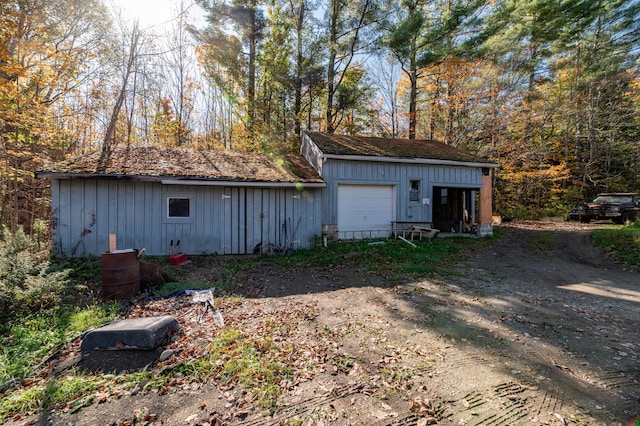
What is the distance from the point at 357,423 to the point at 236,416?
1101 mm

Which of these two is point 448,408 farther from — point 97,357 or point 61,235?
point 61,235

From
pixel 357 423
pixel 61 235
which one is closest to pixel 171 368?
pixel 357 423

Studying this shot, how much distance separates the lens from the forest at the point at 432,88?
16.6m

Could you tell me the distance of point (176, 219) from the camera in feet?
31.8

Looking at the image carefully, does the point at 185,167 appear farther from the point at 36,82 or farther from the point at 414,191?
the point at 414,191

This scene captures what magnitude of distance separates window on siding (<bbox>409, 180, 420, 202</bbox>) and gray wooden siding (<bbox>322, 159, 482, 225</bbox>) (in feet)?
0.56

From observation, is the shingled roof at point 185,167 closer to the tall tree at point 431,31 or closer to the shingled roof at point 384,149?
the shingled roof at point 384,149

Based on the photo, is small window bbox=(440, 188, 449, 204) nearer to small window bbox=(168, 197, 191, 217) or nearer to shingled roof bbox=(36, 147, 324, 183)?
shingled roof bbox=(36, 147, 324, 183)

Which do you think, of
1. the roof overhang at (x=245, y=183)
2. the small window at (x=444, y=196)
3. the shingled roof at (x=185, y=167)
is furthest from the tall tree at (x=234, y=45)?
the small window at (x=444, y=196)

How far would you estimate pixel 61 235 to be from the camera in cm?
866

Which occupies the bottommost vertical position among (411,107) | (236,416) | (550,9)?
(236,416)

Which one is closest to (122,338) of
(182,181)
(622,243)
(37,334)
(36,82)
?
(37,334)

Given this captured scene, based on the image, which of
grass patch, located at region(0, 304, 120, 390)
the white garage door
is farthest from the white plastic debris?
the white garage door

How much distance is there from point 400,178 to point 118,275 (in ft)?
34.5
